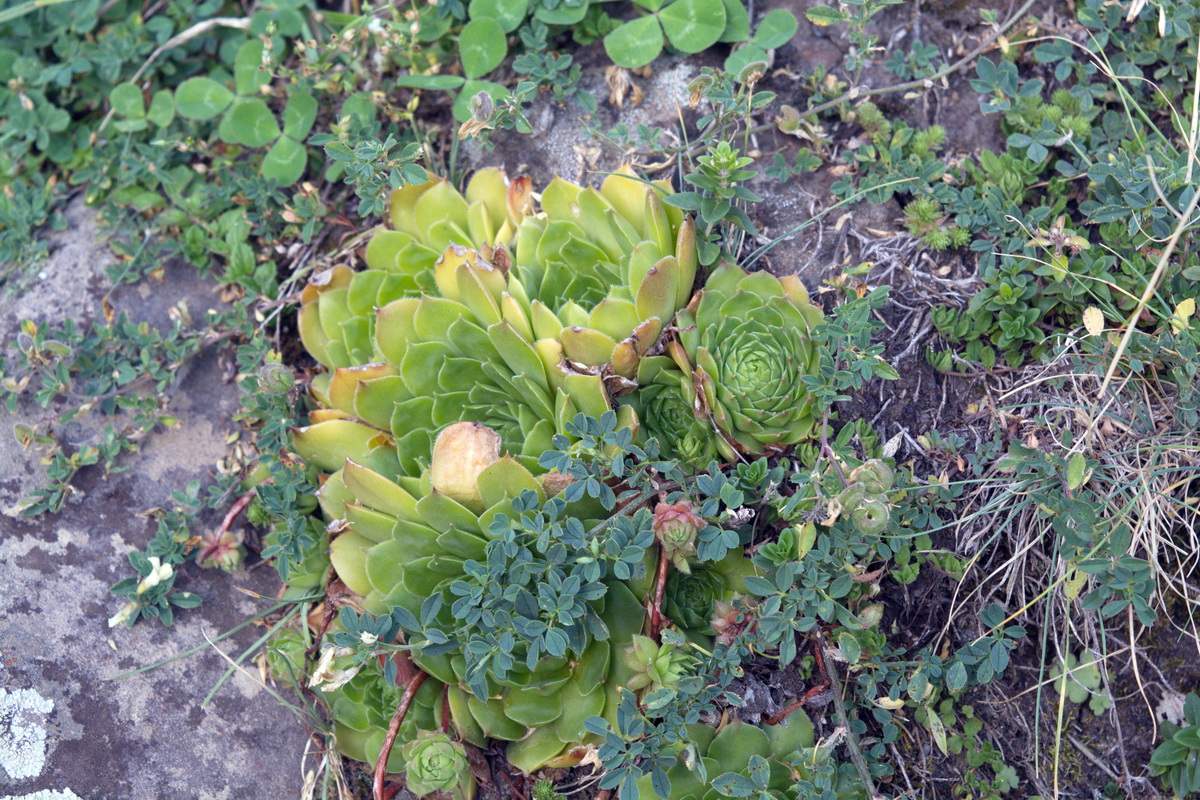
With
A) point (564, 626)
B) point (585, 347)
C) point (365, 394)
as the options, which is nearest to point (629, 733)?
point (564, 626)

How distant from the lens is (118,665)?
8.89 feet

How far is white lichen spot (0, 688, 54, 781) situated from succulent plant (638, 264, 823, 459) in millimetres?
2155

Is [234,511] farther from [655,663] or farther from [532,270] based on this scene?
[655,663]

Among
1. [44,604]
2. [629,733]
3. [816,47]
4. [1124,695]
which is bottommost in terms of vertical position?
[1124,695]

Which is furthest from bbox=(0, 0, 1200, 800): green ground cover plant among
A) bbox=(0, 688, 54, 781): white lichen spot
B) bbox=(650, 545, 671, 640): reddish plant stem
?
bbox=(0, 688, 54, 781): white lichen spot

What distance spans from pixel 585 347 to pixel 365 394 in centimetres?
75

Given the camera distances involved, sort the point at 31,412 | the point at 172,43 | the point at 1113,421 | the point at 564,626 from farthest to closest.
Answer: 1. the point at 172,43
2. the point at 31,412
3. the point at 1113,421
4. the point at 564,626

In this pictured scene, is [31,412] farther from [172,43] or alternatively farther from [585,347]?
[585,347]

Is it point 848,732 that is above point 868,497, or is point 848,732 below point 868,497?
below

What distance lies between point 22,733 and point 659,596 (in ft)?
6.75

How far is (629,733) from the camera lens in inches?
83.1

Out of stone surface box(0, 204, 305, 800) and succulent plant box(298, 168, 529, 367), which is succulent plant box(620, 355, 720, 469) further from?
stone surface box(0, 204, 305, 800)

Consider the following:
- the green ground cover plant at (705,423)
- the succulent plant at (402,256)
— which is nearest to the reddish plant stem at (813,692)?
the green ground cover plant at (705,423)

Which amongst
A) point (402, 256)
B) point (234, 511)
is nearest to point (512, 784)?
point (234, 511)
